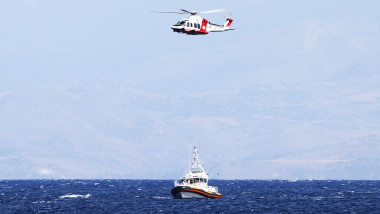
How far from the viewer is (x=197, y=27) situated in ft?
396

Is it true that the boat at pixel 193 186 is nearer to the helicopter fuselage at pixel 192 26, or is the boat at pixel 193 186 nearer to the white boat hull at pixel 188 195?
the white boat hull at pixel 188 195

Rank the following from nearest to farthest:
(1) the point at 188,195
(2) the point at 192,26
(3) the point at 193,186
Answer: (2) the point at 192,26 → (3) the point at 193,186 → (1) the point at 188,195

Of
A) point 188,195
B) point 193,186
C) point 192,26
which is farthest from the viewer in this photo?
point 188,195

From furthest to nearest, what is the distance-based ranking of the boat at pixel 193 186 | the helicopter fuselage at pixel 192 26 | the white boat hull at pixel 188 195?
the white boat hull at pixel 188 195 → the boat at pixel 193 186 → the helicopter fuselage at pixel 192 26

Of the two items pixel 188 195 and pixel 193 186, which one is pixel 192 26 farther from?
pixel 188 195

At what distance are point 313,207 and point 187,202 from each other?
76.2 feet

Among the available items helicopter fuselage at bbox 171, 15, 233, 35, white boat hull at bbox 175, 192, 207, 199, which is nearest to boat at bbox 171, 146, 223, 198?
white boat hull at bbox 175, 192, 207, 199

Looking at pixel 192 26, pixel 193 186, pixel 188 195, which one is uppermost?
pixel 192 26

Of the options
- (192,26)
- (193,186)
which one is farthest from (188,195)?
(192,26)

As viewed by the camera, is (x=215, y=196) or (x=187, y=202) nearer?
(x=187, y=202)

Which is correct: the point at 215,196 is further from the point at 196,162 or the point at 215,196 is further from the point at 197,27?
the point at 197,27

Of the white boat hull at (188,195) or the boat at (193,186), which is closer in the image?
the boat at (193,186)

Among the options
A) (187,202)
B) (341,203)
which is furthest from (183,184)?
(341,203)

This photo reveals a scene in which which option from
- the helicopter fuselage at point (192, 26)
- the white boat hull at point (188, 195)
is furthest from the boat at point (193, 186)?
the helicopter fuselage at point (192, 26)
